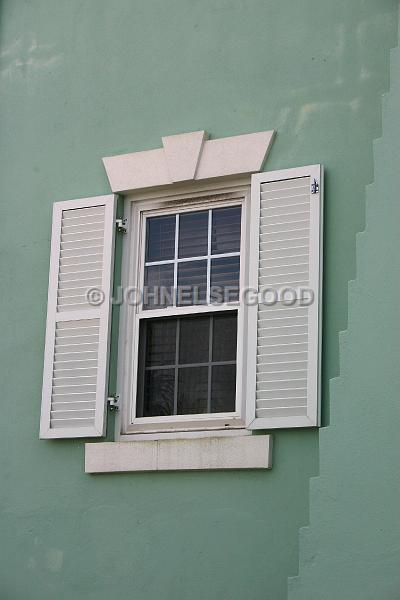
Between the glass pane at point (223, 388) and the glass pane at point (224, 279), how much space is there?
0.44 metres

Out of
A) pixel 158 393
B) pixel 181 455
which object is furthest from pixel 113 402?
pixel 181 455

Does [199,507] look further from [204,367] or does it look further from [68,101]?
[68,101]

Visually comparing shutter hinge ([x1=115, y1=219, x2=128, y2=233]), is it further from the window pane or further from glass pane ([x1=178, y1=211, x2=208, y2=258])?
the window pane

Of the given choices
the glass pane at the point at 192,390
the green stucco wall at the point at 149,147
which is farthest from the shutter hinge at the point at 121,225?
the glass pane at the point at 192,390

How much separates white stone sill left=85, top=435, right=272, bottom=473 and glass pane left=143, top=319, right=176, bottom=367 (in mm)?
602

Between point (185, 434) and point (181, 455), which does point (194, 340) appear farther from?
point (181, 455)

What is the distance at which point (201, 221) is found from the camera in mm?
8086

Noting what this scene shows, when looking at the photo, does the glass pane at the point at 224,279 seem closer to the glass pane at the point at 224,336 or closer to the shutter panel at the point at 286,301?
the glass pane at the point at 224,336

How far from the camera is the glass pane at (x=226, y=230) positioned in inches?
313

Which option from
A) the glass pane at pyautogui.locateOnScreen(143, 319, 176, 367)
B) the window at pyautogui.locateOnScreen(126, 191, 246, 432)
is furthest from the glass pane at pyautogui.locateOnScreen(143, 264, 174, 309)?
the glass pane at pyautogui.locateOnScreen(143, 319, 176, 367)

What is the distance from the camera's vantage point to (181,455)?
24.5ft

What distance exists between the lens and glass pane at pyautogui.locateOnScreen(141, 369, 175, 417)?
7.88 metres

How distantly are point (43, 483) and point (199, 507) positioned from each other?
1152 mm

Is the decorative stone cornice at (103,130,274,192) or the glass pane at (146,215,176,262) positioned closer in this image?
the decorative stone cornice at (103,130,274,192)
